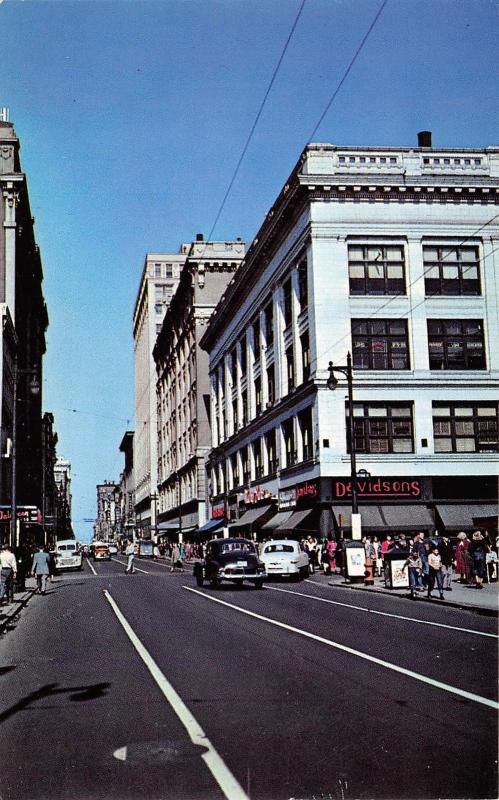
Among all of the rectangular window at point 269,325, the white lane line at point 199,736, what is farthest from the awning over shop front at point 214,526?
the white lane line at point 199,736

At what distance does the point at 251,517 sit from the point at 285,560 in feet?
73.3

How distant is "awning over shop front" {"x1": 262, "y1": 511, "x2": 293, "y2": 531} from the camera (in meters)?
47.7

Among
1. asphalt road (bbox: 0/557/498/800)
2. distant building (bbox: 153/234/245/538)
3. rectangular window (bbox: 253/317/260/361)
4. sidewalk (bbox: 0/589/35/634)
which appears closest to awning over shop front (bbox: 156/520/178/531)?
distant building (bbox: 153/234/245/538)

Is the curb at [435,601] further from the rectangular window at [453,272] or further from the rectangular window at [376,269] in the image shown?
the rectangular window at [453,272]

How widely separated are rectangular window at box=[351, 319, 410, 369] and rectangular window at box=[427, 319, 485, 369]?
1.37m

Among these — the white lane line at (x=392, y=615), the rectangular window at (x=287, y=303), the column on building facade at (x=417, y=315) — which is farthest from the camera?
the rectangular window at (x=287, y=303)

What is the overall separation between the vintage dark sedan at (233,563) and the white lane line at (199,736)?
51.9 ft

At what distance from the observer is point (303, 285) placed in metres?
46.3

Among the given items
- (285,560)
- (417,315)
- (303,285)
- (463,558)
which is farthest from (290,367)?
(463,558)

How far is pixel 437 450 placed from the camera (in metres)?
42.5

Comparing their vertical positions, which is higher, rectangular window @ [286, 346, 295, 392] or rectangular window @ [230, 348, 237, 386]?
rectangular window @ [230, 348, 237, 386]

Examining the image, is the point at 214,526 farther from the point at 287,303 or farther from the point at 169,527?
the point at 169,527

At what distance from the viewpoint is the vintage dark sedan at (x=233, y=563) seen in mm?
29406

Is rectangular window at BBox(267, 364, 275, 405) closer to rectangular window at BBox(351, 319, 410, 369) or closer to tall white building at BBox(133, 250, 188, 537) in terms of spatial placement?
rectangular window at BBox(351, 319, 410, 369)
